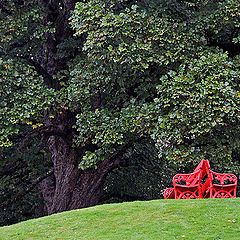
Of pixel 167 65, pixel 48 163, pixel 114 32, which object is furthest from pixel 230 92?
pixel 48 163

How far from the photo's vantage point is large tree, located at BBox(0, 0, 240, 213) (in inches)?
445

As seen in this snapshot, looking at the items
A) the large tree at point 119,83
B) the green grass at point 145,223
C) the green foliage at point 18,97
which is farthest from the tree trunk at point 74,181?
the green grass at point 145,223

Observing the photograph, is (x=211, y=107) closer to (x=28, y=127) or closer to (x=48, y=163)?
(x=28, y=127)

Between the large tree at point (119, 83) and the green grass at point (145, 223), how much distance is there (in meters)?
2.00

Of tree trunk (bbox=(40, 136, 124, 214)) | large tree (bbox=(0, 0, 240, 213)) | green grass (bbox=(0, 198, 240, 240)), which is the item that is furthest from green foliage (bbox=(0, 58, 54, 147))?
green grass (bbox=(0, 198, 240, 240))

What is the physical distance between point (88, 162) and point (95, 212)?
3080mm

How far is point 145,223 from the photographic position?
878cm

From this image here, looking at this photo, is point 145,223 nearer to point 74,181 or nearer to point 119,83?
point 119,83

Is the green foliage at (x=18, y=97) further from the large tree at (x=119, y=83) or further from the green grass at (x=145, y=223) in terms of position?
the green grass at (x=145, y=223)

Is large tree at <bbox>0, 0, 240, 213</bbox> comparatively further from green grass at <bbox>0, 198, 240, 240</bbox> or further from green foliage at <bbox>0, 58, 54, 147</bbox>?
green grass at <bbox>0, 198, 240, 240</bbox>

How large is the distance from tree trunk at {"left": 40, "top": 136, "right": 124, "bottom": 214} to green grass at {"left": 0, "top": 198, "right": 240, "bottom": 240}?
162 inches

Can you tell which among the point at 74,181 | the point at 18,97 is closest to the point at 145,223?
the point at 18,97

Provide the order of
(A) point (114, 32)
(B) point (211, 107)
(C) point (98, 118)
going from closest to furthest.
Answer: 1. (B) point (211, 107)
2. (A) point (114, 32)
3. (C) point (98, 118)

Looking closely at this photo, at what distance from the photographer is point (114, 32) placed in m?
11.7
